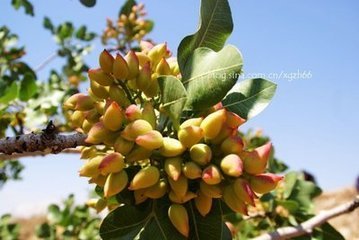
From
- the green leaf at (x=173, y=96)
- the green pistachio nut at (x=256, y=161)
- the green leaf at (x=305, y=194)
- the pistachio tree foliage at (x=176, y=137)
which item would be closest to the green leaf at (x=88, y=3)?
the pistachio tree foliage at (x=176, y=137)

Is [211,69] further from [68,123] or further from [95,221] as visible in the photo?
[95,221]

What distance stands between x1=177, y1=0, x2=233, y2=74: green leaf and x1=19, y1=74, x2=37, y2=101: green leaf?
114 centimetres

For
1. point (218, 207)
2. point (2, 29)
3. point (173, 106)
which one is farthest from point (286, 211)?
point (2, 29)

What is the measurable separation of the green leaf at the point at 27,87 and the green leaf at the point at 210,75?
3.95ft

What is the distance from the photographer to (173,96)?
1.00 meters

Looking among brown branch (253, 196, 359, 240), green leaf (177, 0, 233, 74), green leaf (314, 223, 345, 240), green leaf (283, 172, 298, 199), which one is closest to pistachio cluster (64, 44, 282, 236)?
green leaf (177, 0, 233, 74)

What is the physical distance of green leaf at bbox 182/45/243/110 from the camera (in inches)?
38.7

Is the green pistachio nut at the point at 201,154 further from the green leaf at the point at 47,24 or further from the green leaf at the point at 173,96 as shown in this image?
the green leaf at the point at 47,24

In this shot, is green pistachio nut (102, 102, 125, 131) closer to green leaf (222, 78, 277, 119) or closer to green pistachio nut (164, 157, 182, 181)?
green pistachio nut (164, 157, 182, 181)

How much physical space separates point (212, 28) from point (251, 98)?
206mm

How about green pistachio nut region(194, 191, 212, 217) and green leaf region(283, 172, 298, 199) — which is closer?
green pistachio nut region(194, 191, 212, 217)

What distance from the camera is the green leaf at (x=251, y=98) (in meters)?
1.08

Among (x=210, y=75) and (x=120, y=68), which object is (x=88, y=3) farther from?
(x=210, y=75)

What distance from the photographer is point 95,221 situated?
298 centimetres
